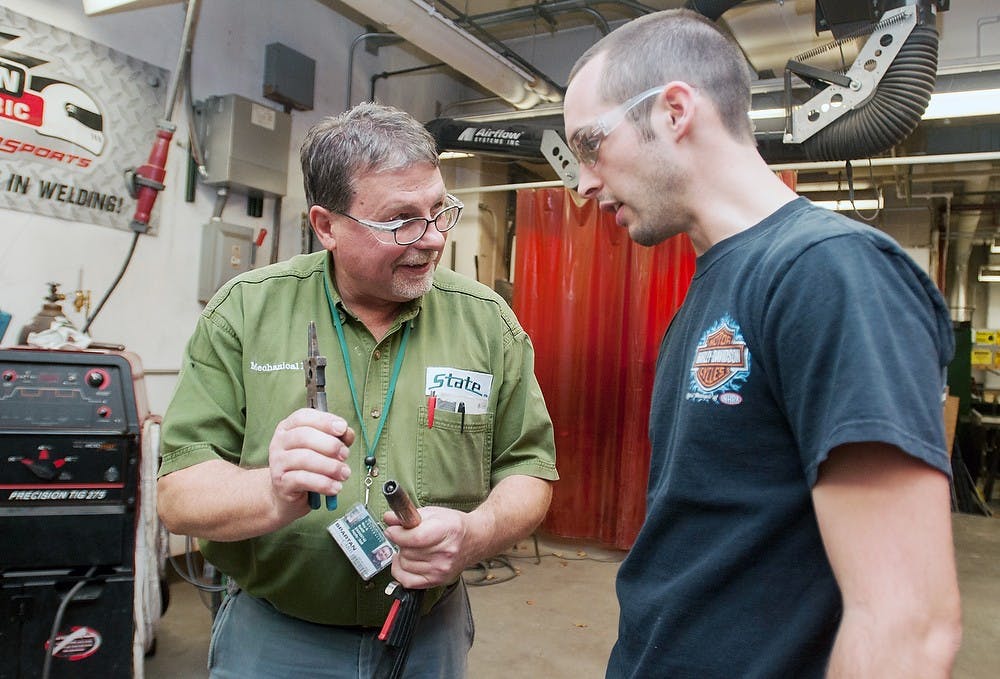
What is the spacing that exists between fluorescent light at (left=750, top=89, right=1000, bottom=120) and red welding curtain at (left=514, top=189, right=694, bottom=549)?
138 cm

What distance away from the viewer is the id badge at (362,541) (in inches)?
45.3

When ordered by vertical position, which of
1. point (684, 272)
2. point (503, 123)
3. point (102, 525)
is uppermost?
point (503, 123)

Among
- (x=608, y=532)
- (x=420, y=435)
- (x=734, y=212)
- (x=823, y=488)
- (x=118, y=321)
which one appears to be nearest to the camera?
(x=823, y=488)

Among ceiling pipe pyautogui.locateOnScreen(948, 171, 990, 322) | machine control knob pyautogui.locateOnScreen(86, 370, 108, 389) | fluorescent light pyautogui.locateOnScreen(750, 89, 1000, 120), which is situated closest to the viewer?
machine control knob pyautogui.locateOnScreen(86, 370, 108, 389)

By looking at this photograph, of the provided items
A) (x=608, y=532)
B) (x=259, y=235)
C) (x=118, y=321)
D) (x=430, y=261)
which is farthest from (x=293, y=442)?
(x=608, y=532)

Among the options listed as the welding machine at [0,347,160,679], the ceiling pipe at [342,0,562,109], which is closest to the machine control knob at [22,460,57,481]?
the welding machine at [0,347,160,679]

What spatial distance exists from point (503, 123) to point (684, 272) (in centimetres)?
145

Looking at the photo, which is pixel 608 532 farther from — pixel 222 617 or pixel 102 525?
pixel 222 617

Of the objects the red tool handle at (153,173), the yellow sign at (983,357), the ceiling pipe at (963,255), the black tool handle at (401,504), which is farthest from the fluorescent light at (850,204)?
the black tool handle at (401,504)

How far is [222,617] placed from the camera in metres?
1.30

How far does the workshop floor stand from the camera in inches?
117

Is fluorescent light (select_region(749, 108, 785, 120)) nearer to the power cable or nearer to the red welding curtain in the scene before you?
the red welding curtain

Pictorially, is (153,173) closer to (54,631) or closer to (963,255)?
(54,631)

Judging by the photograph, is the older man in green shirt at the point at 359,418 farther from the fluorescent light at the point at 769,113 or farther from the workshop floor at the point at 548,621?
the fluorescent light at the point at 769,113
